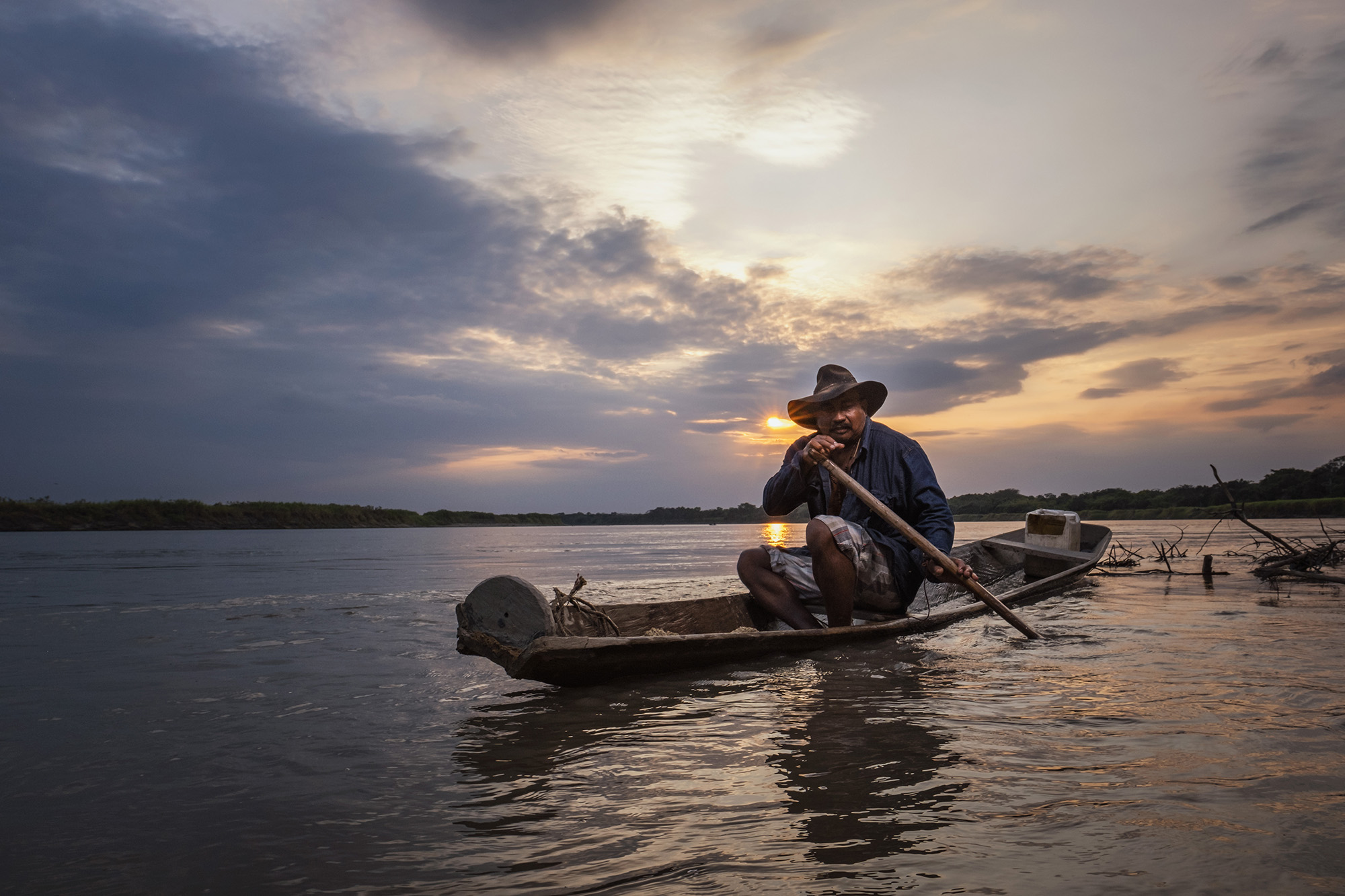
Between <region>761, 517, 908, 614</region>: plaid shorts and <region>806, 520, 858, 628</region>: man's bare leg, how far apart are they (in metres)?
0.04

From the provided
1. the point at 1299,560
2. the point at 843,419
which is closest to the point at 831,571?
the point at 843,419

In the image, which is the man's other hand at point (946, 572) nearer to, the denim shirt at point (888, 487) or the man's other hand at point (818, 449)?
the denim shirt at point (888, 487)

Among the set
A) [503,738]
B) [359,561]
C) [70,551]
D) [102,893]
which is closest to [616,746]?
[503,738]

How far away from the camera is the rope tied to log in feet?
13.3

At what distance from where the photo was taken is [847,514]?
5035 millimetres

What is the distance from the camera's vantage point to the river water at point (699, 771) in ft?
5.85

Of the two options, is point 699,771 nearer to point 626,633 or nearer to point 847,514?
point 626,633

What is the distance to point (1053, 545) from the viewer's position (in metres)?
10.6

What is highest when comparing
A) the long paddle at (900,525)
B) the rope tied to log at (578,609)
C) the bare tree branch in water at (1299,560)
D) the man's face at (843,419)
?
the man's face at (843,419)

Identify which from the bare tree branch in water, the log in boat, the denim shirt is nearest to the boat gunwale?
the log in boat

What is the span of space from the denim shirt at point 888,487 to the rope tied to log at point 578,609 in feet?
4.48

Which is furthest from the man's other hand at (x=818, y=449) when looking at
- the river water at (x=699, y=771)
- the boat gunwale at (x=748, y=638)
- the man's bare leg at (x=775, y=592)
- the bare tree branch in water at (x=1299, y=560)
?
the bare tree branch in water at (x=1299, y=560)

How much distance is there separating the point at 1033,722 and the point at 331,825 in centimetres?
263

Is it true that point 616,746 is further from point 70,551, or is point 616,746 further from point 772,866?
point 70,551
